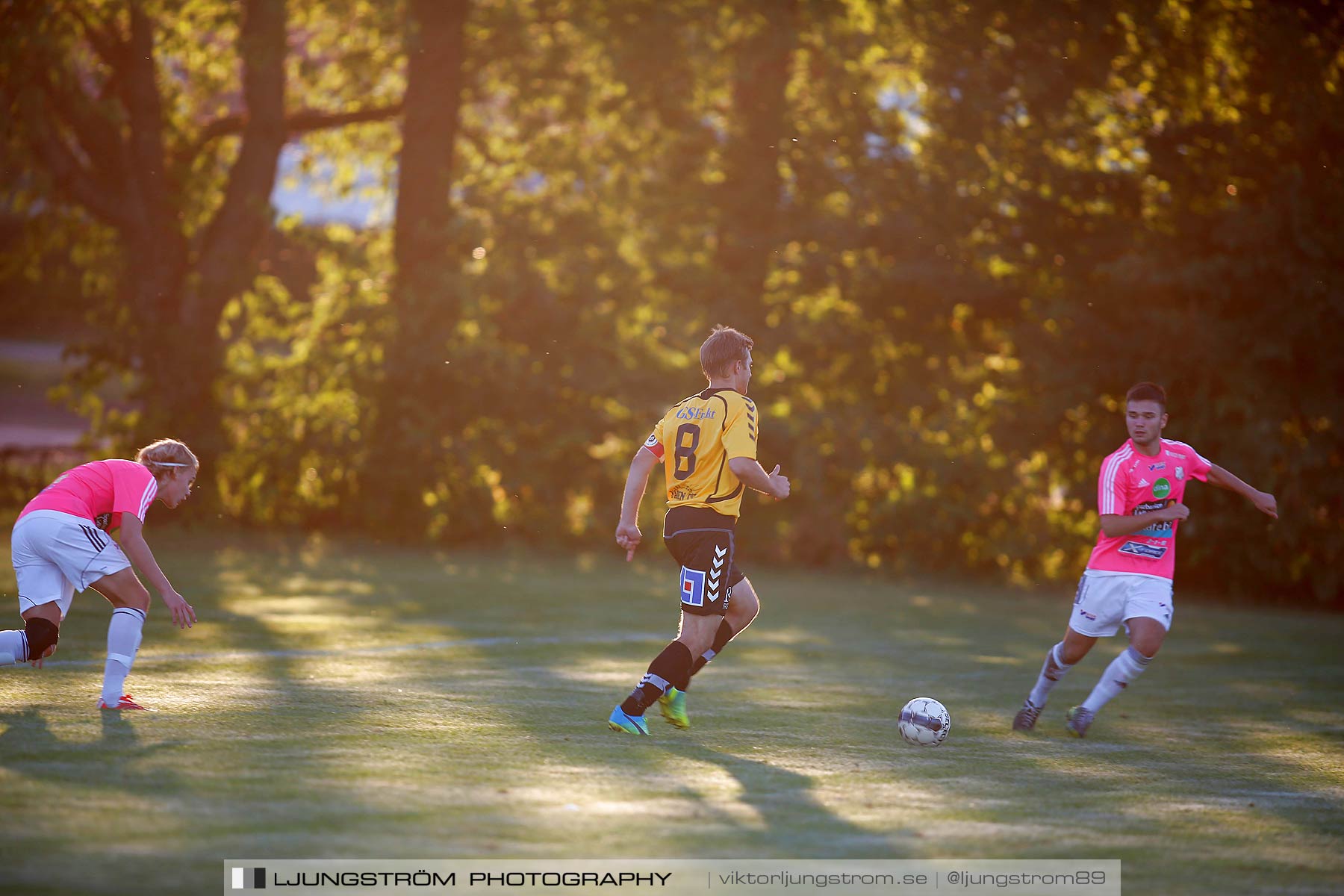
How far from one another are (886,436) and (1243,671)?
795cm

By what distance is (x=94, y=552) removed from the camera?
6891 mm

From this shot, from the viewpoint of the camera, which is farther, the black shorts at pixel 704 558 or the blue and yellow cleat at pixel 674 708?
the blue and yellow cleat at pixel 674 708

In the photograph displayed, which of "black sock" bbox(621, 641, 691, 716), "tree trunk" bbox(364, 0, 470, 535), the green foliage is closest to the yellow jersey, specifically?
"black sock" bbox(621, 641, 691, 716)

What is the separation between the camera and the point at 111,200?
62.3 feet

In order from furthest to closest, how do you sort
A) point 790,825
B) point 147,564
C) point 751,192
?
point 751,192, point 147,564, point 790,825

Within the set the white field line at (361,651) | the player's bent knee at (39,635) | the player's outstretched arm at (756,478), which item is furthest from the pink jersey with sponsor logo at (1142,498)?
the player's bent knee at (39,635)

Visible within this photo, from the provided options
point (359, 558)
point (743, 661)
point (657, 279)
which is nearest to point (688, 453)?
point (743, 661)

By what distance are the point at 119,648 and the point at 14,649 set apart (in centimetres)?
56

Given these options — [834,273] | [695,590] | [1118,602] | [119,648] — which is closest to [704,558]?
[695,590]

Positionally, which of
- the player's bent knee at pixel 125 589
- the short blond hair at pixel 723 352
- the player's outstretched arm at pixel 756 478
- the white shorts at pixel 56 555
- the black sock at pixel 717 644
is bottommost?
the black sock at pixel 717 644

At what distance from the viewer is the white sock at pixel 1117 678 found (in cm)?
758

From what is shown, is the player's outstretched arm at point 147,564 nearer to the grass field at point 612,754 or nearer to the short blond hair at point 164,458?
the short blond hair at point 164,458

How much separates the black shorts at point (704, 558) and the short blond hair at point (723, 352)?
69cm

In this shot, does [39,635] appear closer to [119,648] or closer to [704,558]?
[119,648]
